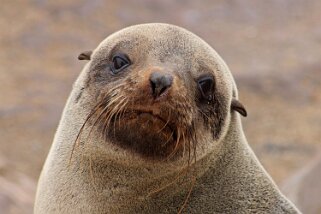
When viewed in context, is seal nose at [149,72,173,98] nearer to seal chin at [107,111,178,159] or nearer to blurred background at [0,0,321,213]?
seal chin at [107,111,178,159]

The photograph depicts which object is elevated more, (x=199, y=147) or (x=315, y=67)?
(x=199, y=147)

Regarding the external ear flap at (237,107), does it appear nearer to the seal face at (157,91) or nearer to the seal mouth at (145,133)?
the seal face at (157,91)

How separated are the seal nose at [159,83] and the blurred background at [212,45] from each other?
14.4 feet

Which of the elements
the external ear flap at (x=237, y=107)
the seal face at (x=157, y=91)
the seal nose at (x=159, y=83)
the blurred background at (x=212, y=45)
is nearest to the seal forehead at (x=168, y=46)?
the seal face at (x=157, y=91)

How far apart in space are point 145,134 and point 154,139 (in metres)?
0.05

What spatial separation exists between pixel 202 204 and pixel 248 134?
26.4ft

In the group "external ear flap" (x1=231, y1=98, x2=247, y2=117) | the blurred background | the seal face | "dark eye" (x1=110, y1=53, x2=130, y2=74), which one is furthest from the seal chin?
the blurred background

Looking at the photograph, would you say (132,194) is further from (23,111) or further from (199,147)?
(23,111)

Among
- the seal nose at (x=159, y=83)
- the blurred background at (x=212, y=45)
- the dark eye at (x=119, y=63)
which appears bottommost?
the blurred background at (x=212, y=45)

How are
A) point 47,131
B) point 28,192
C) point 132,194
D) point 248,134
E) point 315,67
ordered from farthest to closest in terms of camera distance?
point 315,67 < point 248,134 < point 47,131 < point 28,192 < point 132,194

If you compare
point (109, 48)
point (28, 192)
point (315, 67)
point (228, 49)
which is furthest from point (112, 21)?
point (109, 48)

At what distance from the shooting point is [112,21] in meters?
15.9

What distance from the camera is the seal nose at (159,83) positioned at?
12.3ft

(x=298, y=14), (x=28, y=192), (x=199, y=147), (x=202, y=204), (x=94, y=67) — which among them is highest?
(x=94, y=67)
